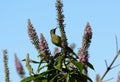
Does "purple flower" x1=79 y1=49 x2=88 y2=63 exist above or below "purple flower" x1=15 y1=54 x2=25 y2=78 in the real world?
above

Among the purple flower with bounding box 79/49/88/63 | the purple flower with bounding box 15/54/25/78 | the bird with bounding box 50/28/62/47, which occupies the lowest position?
the purple flower with bounding box 15/54/25/78

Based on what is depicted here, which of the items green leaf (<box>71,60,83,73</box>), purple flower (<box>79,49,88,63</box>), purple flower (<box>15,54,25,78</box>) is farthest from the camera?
purple flower (<box>15,54,25,78</box>)

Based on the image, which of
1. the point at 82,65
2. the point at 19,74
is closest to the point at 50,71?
the point at 82,65

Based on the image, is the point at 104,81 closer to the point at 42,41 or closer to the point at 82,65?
the point at 82,65

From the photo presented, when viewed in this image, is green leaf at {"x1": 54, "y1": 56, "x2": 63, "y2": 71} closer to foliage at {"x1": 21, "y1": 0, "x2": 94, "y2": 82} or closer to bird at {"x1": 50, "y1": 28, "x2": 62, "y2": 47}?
foliage at {"x1": 21, "y1": 0, "x2": 94, "y2": 82}

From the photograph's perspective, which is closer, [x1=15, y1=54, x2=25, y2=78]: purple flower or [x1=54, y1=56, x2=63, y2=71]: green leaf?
[x1=54, y1=56, x2=63, y2=71]: green leaf

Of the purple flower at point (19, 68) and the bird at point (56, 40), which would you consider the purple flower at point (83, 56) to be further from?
the purple flower at point (19, 68)

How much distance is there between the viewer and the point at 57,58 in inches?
143

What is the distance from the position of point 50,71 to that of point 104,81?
68cm

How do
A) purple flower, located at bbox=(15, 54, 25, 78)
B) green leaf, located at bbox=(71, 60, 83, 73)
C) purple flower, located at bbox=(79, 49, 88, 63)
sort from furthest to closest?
purple flower, located at bbox=(15, 54, 25, 78), green leaf, located at bbox=(71, 60, 83, 73), purple flower, located at bbox=(79, 49, 88, 63)

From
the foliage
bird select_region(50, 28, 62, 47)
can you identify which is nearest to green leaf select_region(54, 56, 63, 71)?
the foliage

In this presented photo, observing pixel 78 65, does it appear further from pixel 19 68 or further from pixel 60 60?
pixel 19 68

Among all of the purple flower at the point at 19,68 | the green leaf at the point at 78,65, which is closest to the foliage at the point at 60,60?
the green leaf at the point at 78,65

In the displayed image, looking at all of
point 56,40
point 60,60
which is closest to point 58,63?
point 60,60
